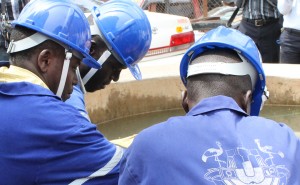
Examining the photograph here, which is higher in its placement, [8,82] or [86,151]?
[8,82]

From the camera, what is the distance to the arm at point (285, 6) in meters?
6.49

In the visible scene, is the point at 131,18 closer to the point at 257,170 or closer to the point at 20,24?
the point at 20,24

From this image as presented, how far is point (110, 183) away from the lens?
7.91 ft

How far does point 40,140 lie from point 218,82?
27.7 inches

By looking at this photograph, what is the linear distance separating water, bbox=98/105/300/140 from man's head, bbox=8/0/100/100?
9.51 ft

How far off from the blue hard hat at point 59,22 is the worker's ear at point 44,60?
0.31 ft

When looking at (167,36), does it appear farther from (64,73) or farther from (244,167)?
(244,167)

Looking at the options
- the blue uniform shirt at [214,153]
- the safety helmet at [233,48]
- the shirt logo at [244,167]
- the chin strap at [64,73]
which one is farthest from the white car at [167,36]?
the shirt logo at [244,167]

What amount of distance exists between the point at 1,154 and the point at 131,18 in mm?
1642

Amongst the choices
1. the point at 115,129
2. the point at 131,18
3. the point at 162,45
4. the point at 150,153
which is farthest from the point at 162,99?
the point at 150,153

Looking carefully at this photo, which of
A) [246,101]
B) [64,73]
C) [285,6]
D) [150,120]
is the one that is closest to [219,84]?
[246,101]

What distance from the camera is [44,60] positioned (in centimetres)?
259

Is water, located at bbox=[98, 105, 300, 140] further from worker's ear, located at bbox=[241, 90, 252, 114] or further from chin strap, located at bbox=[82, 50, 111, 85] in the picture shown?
worker's ear, located at bbox=[241, 90, 252, 114]

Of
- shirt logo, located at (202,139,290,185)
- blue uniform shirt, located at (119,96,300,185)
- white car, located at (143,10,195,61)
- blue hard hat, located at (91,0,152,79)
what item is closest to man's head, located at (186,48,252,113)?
blue uniform shirt, located at (119,96,300,185)
